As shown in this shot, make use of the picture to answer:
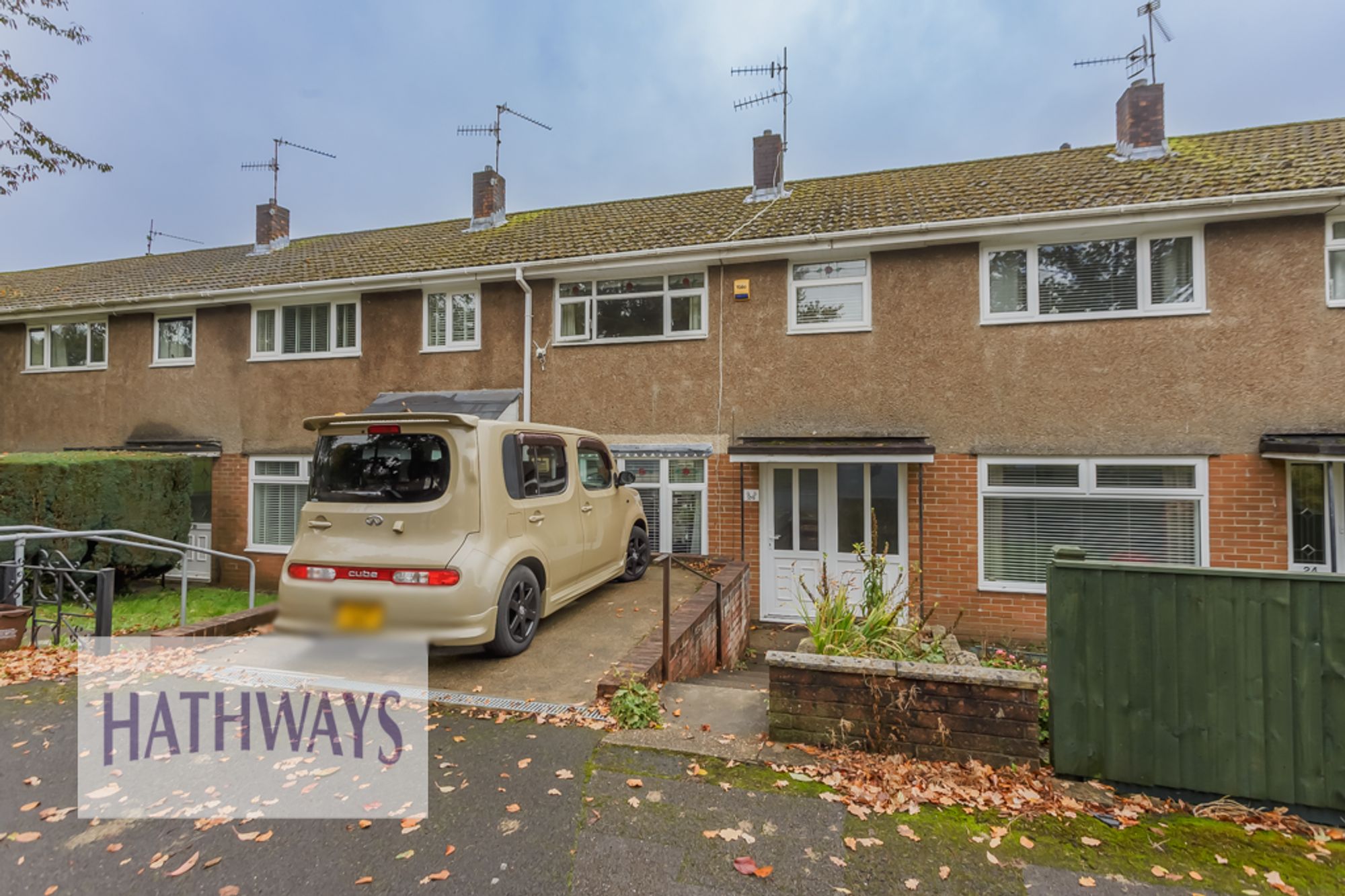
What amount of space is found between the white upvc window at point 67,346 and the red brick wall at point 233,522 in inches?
140

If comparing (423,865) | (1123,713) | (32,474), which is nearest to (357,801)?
(423,865)

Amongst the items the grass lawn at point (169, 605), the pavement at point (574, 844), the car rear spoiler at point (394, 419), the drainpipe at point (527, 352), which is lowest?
the grass lawn at point (169, 605)

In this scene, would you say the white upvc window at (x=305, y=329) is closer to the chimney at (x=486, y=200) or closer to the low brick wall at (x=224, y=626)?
the chimney at (x=486, y=200)

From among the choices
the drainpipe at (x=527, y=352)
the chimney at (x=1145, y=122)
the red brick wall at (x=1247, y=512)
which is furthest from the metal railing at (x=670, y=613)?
the chimney at (x=1145, y=122)

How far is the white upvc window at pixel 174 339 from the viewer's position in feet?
36.7

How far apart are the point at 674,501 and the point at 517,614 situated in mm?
4597

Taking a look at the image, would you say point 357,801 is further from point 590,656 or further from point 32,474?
point 32,474

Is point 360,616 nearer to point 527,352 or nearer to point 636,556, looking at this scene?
point 636,556

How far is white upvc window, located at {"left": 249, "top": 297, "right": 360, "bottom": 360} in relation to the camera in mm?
10523

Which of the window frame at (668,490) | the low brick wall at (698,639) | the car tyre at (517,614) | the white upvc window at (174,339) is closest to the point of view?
the low brick wall at (698,639)

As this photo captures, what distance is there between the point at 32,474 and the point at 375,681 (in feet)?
25.9

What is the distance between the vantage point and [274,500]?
10.5 meters

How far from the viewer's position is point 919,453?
24.8 ft

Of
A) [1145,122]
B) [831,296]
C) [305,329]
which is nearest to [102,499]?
[305,329]
